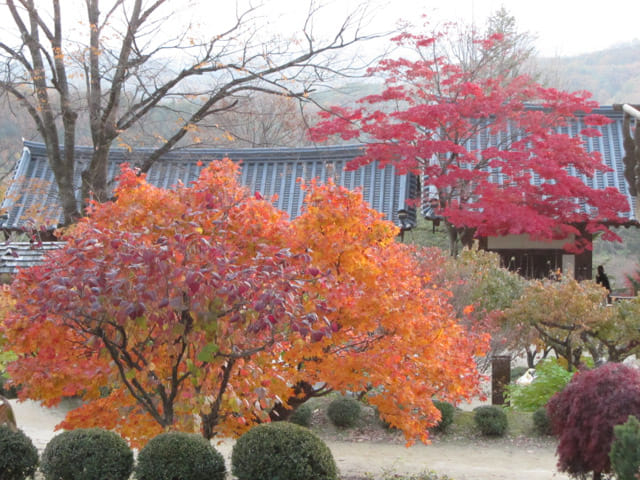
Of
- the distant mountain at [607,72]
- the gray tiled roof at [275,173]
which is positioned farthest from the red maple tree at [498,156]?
the distant mountain at [607,72]

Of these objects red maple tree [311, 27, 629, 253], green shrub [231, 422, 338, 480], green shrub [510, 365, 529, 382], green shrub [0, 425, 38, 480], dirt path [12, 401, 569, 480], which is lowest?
dirt path [12, 401, 569, 480]

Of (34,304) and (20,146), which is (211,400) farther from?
(20,146)

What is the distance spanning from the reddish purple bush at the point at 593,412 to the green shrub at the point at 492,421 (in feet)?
12.4

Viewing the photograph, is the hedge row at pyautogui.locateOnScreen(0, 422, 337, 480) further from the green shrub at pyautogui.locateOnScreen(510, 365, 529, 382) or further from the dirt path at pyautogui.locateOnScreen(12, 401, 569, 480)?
the green shrub at pyautogui.locateOnScreen(510, 365, 529, 382)

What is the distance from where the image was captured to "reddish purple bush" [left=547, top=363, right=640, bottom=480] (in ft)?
16.3

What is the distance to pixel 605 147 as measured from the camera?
59.3 feet

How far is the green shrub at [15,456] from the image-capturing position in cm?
505

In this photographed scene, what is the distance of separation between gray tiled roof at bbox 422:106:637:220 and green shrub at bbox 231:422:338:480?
11889 millimetres

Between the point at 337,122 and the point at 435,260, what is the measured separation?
5.87 m

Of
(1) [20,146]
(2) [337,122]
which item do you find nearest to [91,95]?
(2) [337,122]

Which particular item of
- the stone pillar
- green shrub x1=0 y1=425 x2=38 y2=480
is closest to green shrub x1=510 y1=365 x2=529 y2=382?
the stone pillar

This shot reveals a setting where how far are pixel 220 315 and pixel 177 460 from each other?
48.5 inches

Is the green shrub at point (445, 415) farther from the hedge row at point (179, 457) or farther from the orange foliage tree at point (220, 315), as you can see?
the hedge row at point (179, 457)

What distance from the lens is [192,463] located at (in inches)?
186
